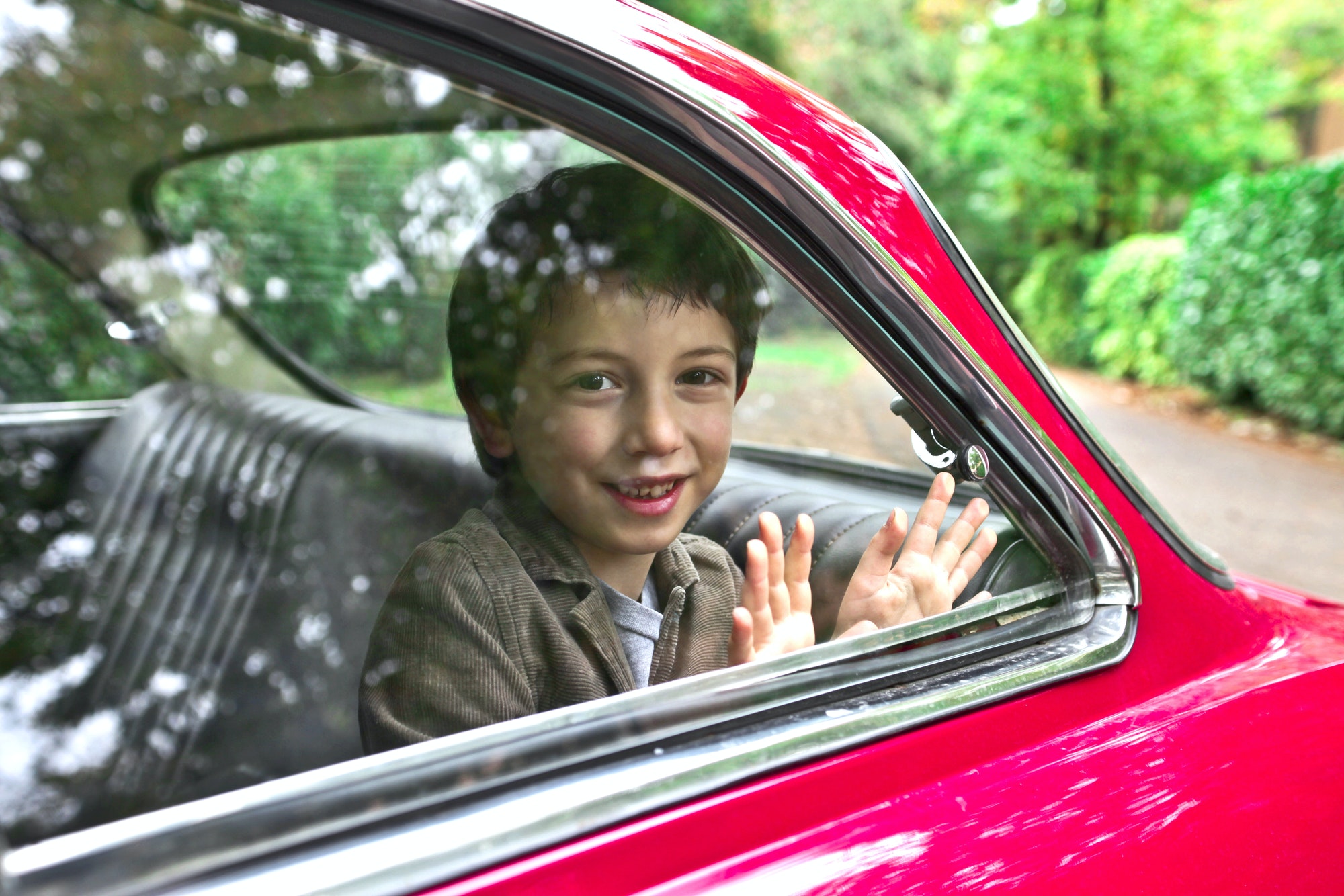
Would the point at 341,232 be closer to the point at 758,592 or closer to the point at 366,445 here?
the point at 366,445

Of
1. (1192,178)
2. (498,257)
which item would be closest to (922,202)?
(498,257)

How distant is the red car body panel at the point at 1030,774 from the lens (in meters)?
0.82

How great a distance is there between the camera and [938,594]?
3.66ft

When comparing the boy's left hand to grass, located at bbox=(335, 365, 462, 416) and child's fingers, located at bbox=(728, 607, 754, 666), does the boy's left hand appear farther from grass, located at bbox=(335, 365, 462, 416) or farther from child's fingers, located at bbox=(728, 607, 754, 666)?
grass, located at bbox=(335, 365, 462, 416)

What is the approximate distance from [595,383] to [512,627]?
0.29 meters

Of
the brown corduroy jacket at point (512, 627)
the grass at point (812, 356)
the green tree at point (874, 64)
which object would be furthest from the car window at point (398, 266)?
the green tree at point (874, 64)

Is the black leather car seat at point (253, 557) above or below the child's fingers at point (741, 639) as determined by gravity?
above

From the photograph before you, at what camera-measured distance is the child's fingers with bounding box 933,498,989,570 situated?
1119 millimetres

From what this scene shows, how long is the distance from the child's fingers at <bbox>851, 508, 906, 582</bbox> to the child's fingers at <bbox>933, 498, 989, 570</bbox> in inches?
1.9

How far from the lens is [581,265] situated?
44.0 inches

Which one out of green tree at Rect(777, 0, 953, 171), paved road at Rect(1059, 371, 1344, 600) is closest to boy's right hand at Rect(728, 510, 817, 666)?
paved road at Rect(1059, 371, 1344, 600)

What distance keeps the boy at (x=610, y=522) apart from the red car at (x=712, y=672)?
4 centimetres

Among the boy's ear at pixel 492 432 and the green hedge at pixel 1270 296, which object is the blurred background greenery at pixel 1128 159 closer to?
the green hedge at pixel 1270 296

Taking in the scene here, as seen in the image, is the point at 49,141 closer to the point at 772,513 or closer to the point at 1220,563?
the point at 772,513
